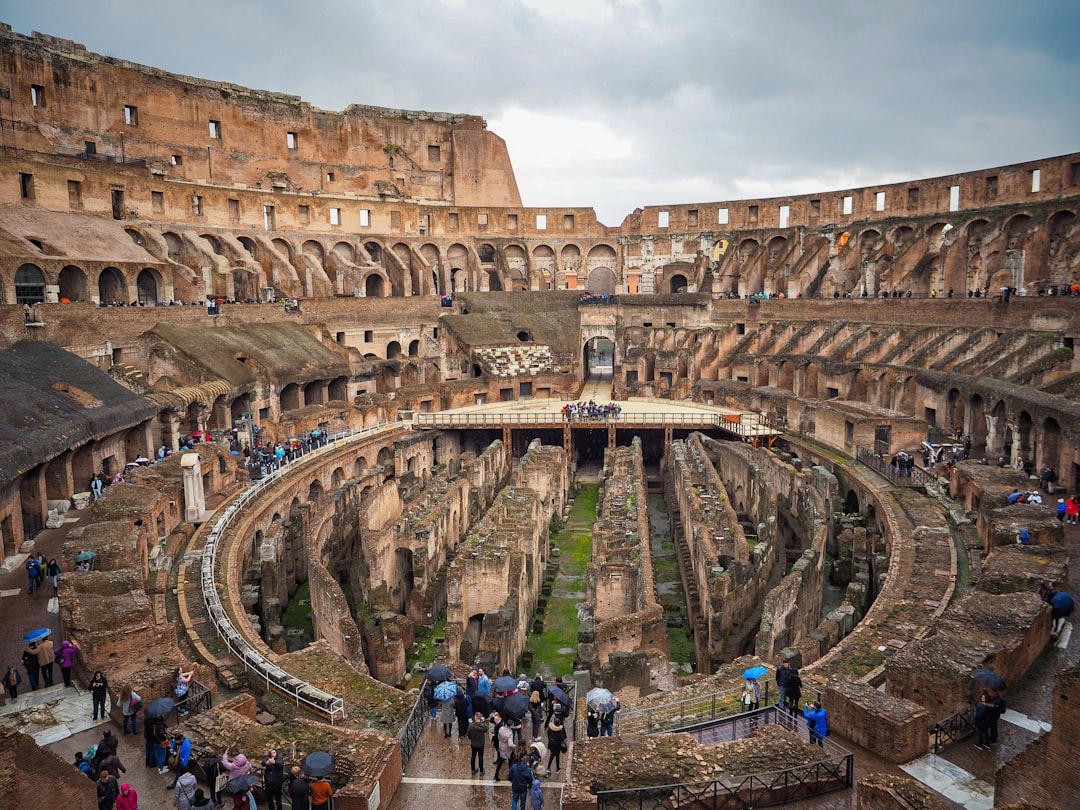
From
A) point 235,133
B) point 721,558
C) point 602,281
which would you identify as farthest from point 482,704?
point 602,281

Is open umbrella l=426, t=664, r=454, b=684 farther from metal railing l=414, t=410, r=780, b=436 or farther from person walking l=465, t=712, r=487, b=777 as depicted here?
metal railing l=414, t=410, r=780, b=436

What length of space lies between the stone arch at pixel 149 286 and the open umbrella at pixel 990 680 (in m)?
35.6

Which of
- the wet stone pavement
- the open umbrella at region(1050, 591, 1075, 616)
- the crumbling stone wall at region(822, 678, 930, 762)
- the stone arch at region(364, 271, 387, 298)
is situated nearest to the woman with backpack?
the wet stone pavement

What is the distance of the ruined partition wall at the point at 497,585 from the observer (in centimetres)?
1591

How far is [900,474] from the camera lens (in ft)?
78.5

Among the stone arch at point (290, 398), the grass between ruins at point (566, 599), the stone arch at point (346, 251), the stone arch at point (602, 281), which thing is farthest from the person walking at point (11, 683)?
the stone arch at point (602, 281)

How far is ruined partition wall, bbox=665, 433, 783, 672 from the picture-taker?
17000 mm

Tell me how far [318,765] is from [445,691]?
244 centimetres

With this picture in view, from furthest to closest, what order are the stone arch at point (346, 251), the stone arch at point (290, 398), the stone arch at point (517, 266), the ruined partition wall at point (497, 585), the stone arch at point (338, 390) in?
the stone arch at point (517, 266), the stone arch at point (346, 251), the stone arch at point (338, 390), the stone arch at point (290, 398), the ruined partition wall at point (497, 585)

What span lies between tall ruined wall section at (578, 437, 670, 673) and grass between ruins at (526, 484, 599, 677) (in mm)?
1365

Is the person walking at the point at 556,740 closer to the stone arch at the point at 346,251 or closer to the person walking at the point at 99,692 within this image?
the person walking at the point at 99,692

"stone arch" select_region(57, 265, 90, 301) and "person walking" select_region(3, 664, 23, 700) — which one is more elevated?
"stone arch" select_region(57, 265, 90, 301)

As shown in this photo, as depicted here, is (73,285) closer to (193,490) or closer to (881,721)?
(193,490)

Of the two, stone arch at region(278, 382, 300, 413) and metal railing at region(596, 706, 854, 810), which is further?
stone arch at region(278, 382, 300, 413)
